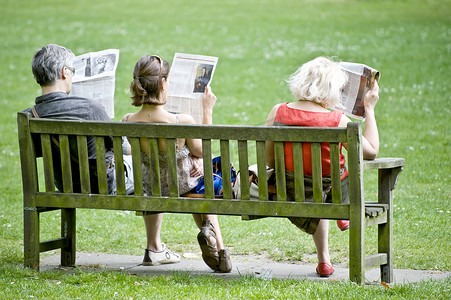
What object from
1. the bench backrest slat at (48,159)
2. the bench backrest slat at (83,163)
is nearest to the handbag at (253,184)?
the bench backrest slat at (83,163)

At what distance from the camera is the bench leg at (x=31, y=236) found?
5.00m

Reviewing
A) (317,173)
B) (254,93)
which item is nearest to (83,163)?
(317,173)

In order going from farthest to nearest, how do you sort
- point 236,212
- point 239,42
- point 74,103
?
point 239,42 < point 74,103 < point 236,212

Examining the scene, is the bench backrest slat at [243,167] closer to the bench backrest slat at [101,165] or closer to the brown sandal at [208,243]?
the brown sandal at [208,243]

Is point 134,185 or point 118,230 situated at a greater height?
point 134,185

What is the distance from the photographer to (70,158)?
16.5ft

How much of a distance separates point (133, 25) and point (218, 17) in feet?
11.5

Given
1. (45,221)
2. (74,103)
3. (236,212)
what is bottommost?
(45,221)

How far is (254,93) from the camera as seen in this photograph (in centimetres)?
1409

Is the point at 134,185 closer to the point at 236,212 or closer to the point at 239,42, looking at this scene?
the point at 236,212

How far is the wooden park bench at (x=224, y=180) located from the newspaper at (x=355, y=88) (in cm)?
40

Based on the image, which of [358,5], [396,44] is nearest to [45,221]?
[396,44]

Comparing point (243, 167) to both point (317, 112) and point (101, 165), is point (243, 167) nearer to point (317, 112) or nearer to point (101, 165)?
point (317, 112)

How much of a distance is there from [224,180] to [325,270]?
3.24 feet
